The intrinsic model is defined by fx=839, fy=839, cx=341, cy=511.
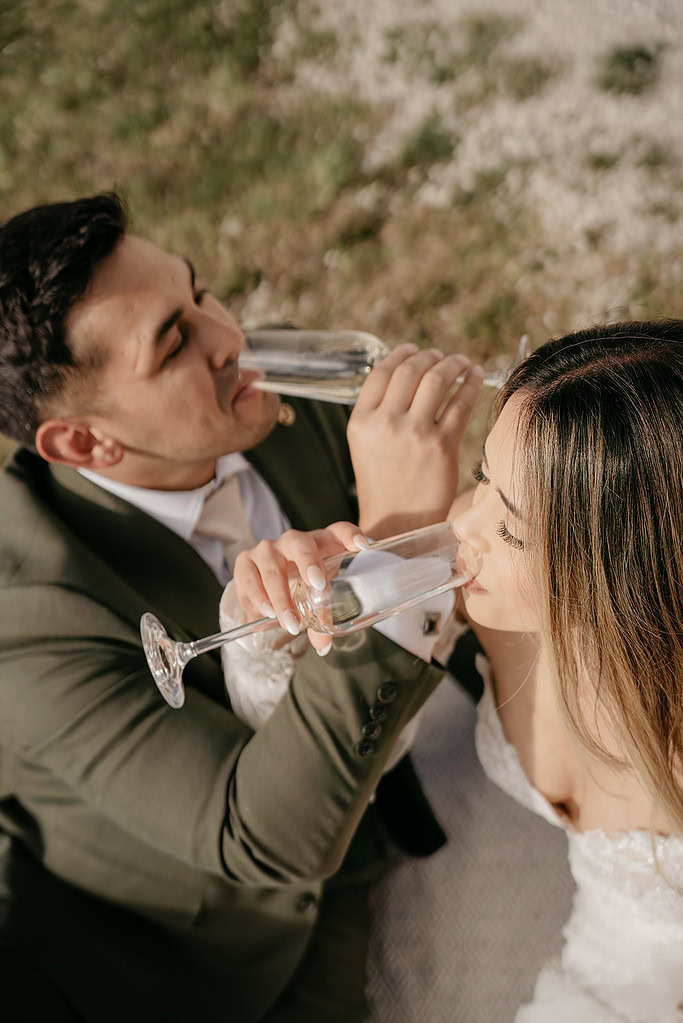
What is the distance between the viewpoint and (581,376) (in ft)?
4.59

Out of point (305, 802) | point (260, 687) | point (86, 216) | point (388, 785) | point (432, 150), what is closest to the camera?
point (305, 802)

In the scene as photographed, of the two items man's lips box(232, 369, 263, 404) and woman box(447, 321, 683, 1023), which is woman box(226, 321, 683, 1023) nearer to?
woman box(447, 321, 683, 1023)

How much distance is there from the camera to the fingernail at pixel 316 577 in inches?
60.1

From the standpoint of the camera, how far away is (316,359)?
6.81ft

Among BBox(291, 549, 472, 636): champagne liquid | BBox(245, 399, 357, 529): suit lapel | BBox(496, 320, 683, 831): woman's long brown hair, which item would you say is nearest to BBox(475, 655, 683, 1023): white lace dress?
BBox(496, 320, 683, 831): woman's long brown hair

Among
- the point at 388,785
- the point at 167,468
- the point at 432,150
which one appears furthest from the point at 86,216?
the point at 432,150

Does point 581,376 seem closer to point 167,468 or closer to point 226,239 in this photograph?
point 167,468

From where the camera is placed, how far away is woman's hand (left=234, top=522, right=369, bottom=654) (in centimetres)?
155

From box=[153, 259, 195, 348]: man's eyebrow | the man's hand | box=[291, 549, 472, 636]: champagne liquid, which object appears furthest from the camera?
box=[153, 259, 195, 348]: man's eyebrow

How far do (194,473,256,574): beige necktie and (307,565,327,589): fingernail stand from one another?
851 mm

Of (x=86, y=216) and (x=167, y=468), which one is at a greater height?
(x=86, y=216)

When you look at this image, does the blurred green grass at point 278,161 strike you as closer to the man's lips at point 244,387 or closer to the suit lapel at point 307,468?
the suit lapel at point 307,468

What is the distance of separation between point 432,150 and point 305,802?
10.9ft

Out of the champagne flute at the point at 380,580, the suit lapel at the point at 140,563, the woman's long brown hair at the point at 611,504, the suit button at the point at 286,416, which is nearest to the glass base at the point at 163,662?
the champagne flute at the point at 380,580
